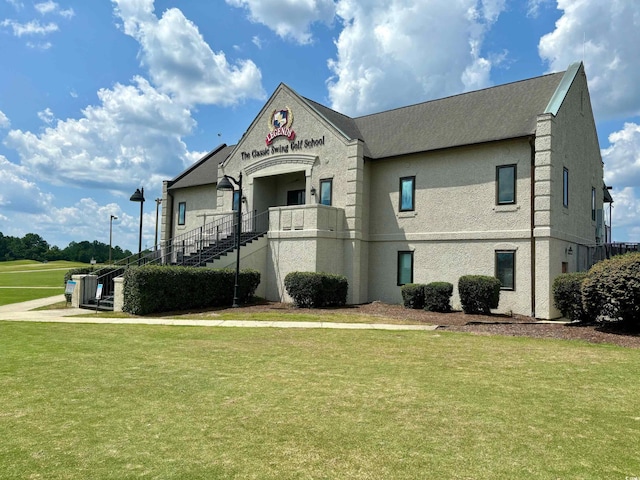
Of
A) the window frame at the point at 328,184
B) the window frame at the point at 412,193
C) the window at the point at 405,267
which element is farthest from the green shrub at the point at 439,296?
the window frame at the point at 328,184

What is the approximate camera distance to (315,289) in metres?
19.4

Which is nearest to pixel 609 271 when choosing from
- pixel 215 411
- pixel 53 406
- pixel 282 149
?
pixel 215 411

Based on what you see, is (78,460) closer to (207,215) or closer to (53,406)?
(53,406)

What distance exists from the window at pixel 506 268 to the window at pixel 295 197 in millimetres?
11346

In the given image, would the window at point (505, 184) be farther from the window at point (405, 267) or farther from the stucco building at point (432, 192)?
the window at point (405, 267)

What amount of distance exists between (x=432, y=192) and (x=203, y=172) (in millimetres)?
17534

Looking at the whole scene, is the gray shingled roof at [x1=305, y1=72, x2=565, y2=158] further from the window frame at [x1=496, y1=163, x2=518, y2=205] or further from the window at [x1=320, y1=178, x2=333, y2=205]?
the window at [x1=320, y1=178, x2=333, y2=205]

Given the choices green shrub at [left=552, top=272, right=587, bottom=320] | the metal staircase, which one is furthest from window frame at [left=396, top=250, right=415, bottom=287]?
the metal staircase

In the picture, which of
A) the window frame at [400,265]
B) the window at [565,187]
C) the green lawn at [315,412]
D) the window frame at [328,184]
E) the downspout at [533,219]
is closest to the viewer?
the green lawn at [315,412]

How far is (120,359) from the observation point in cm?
924

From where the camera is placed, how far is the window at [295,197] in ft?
87.3

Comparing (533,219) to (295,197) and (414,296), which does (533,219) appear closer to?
(414,296)

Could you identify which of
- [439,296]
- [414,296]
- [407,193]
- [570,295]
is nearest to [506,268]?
[439,296]

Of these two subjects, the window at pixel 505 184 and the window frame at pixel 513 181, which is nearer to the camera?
the window frame at pixel 513 181
